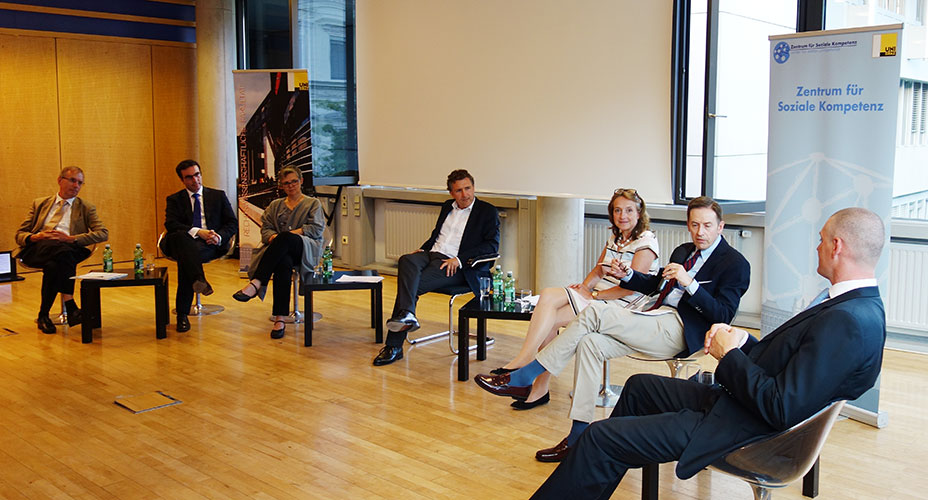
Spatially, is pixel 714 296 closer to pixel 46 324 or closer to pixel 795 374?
pixel 795 374

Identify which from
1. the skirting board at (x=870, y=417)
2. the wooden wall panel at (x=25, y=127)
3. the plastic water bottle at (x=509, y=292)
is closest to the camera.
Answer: the skirting board at (x=870, y=417)

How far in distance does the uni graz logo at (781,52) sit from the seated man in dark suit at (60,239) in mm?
4801

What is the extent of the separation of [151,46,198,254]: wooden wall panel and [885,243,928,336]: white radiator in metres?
7.03

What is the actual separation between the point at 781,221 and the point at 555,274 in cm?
281

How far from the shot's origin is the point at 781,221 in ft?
14.4

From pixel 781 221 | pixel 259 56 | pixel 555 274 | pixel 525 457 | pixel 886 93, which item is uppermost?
pixel 259 56

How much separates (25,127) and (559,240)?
18.8ft

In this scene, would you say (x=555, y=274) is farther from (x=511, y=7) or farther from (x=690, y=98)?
(x=511, y=7)

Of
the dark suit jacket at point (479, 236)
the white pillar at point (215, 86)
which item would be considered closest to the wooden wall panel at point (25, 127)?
the white pillar at point (215, 86)

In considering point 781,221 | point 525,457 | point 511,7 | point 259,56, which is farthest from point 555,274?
point 259,56

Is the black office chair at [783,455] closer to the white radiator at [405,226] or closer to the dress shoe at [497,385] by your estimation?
the dress shoe at [497,385]

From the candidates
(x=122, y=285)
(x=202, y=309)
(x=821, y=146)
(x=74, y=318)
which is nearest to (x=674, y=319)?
(x=821, y=146)

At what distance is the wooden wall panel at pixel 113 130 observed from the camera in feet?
29.9

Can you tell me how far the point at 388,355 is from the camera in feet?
18.0
